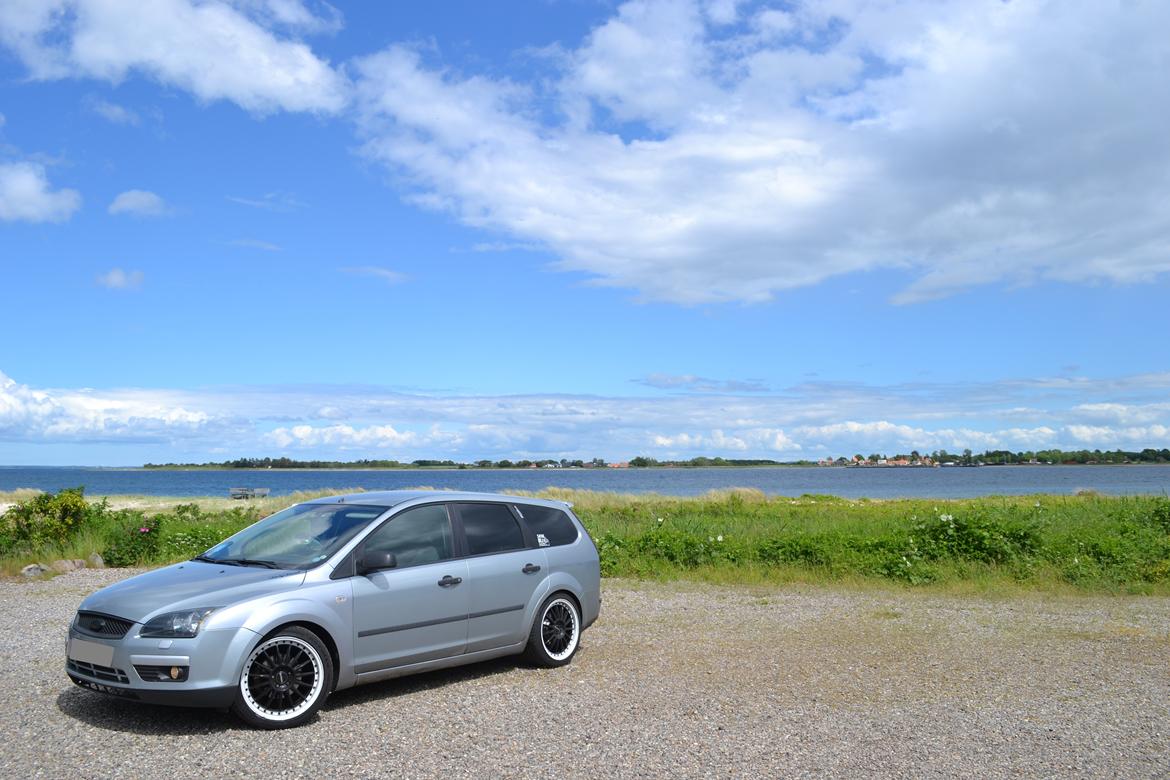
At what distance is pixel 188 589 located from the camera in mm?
6730

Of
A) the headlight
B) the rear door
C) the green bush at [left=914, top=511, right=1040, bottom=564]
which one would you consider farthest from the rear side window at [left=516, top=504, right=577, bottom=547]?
the green bush at [left=914, top=511, right=1040, bottom=564]

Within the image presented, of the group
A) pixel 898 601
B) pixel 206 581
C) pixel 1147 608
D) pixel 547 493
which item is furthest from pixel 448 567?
pixel 547 493

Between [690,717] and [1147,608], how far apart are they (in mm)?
8695

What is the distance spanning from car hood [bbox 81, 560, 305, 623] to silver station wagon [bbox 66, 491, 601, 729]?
0.04ft

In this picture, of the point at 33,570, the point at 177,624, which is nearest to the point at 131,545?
the point at 33,570

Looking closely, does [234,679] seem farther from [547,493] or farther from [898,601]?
[547,493]

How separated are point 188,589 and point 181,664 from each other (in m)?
0.66

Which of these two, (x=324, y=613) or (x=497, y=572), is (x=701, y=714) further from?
(x=324, y=613)

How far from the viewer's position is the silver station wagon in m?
6.36

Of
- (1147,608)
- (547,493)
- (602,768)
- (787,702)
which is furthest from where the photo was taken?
(547,493)

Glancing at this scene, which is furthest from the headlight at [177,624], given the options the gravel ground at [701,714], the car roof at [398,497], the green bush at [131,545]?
the green bush at [131,545]

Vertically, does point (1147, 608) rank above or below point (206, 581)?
below

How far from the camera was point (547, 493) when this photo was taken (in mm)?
45562

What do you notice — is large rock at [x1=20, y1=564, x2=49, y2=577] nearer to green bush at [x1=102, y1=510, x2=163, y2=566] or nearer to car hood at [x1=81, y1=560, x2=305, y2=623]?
green bush at [x1=102, y1=510, x2=163, y2=566]
